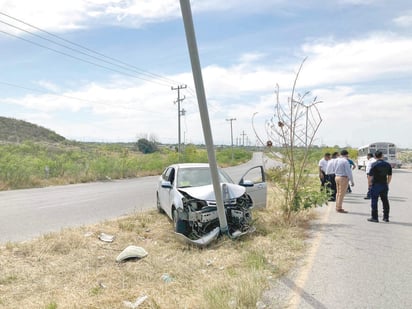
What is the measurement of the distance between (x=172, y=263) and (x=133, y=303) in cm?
164

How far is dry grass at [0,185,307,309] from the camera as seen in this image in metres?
4.53

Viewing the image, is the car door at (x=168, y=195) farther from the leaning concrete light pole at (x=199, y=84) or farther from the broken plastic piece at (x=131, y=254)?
the broken plastic piece at (x=131, y=254)

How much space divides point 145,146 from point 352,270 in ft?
275

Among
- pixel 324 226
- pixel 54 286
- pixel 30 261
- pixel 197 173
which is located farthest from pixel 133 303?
pixel 324 226

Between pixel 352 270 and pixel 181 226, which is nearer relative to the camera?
pixel 352 270

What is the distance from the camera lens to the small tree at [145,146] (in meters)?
87.6

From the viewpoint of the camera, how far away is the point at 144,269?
5816 millimetres

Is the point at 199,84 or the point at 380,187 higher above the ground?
the point at 199,84

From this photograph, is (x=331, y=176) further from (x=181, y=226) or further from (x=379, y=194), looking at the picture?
(x=181, y=226)

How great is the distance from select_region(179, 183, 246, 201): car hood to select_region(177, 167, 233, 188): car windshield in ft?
2.07

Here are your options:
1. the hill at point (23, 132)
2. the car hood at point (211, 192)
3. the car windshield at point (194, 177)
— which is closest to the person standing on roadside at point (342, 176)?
the car windshield at point (194, 177)

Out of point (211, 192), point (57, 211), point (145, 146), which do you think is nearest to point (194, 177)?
point (211, 192)

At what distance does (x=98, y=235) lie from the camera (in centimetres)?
814

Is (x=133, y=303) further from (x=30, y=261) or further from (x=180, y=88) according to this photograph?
(x=180, y=88)
